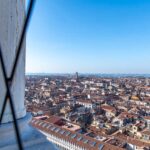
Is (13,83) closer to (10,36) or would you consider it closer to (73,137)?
(10,36)

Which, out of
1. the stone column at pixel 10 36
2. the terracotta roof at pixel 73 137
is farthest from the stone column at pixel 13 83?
the terracotta roof at pixel 73 137

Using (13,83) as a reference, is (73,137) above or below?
below

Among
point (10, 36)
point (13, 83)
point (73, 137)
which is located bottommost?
point (73, 137)

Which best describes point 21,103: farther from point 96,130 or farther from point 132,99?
point 132,99

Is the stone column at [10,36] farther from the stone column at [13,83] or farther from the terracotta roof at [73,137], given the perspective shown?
the terracotta roof at [73,137]

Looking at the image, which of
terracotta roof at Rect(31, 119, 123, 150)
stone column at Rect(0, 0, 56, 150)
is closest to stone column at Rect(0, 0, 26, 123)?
stone column at Rect(0, 0, 56, 150)

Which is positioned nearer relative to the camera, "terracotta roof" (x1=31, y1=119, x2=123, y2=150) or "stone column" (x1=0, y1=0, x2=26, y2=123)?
"stone column" (x1=0, y1=0, x2=26, y2=123)

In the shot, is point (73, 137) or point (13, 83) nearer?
point (13, 83)

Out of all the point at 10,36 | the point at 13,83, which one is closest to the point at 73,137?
the point at 13,83

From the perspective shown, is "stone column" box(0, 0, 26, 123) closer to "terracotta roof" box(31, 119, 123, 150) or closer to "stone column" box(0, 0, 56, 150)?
"stone column" box(0, 0, 56, 150)

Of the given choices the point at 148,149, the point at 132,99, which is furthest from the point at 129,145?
the point at 132,99

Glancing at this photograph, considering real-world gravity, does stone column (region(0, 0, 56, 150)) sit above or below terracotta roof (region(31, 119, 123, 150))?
above
